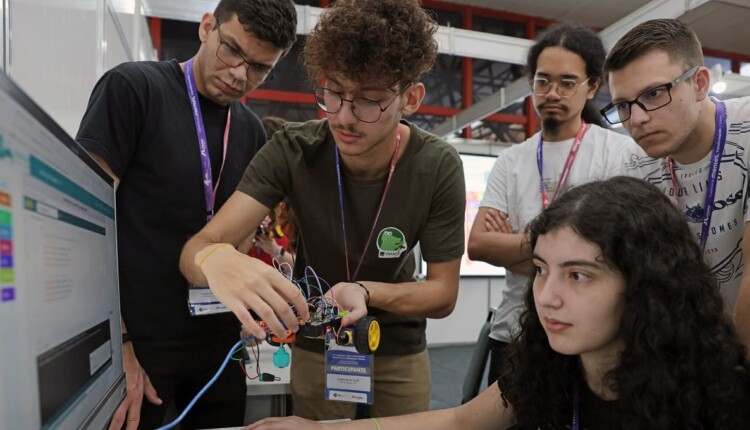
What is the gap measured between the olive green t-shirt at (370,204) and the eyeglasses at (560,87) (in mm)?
659

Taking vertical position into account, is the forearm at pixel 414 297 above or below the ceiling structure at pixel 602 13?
below

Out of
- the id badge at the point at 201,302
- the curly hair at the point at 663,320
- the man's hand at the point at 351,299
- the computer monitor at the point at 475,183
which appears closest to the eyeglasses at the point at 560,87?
Answer: the curly hair at the point at 663,320

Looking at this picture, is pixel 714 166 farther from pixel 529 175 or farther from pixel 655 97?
pixel 529 175

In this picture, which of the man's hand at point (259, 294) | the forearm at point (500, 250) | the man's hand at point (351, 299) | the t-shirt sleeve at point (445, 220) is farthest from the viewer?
the forearm at point (500, 250)

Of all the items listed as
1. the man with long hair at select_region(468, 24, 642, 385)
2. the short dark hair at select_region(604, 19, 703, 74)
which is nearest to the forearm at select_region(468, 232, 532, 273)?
the man with long hair at select_region(468, 24, 642, 385)

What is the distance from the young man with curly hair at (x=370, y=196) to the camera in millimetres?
1235

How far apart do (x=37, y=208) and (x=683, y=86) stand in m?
1.43

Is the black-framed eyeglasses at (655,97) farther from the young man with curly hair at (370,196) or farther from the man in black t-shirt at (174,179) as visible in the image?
the man in black t-shirt at (174,179)

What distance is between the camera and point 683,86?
4.32 feet

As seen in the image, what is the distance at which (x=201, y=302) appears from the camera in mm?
1330

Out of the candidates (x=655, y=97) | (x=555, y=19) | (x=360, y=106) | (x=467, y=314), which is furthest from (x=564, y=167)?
(x=555, y=19)

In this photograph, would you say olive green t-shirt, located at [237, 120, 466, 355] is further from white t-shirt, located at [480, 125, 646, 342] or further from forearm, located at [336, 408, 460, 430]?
white t-shirt, located at [480, 125, 646, 342]

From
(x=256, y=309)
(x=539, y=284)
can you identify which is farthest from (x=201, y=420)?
(x=539, y=284)

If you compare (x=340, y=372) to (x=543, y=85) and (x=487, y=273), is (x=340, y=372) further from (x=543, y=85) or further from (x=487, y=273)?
(x=487, y=273)
